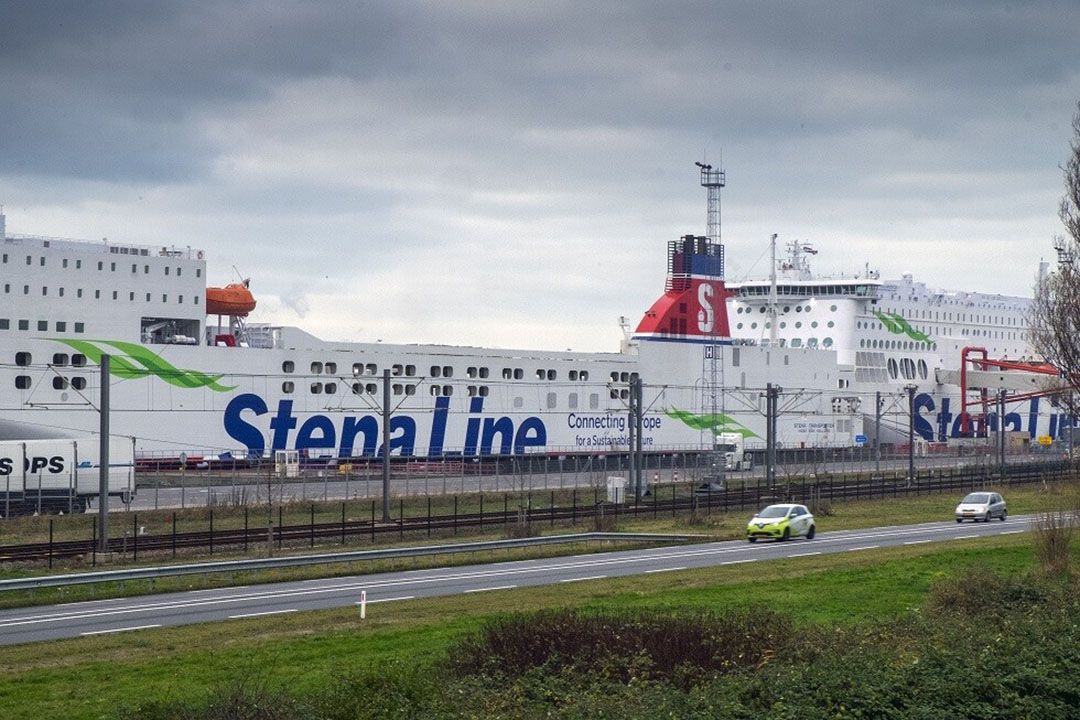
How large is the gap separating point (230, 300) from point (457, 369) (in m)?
13.0

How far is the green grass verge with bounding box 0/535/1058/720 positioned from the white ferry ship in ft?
107

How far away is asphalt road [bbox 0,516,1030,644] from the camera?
23.9 meters

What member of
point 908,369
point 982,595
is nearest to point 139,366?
point 982,595

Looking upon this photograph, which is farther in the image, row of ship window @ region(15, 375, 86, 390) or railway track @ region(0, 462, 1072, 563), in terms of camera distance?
row of ship window @ region(15, 375, 86, 390)

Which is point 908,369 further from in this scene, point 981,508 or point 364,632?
point 364,632

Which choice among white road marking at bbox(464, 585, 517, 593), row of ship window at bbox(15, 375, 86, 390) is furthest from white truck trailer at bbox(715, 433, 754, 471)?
white road marking at bbox(464, 585, 517, 593)

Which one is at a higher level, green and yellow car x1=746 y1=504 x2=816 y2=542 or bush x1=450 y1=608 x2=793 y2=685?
bush x1=450 y1=608 x2=793 y2=685

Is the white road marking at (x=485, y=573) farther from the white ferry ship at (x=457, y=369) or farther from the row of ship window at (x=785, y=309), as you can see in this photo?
the row of ship window at (x=785, y=309)

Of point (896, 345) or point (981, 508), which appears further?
point (896, 345)

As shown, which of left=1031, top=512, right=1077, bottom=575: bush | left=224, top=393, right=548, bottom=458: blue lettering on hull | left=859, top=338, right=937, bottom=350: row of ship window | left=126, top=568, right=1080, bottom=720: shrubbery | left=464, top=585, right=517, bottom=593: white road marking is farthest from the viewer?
left=859, top=338, right=937, bottom=350: row of ship window

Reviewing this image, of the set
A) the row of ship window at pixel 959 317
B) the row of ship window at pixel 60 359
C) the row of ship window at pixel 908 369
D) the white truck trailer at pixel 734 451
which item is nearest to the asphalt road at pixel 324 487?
the white truck trailer at pixel 734 451

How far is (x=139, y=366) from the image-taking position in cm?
6209

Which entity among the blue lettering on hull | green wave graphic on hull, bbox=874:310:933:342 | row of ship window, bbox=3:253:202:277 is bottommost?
the blue lettering on hull

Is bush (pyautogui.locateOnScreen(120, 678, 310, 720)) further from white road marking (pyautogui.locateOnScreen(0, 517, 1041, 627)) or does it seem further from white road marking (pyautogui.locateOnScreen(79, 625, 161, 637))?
white road marking (pyautogui.locateOnScreen(0, 517, 1041, 627))
